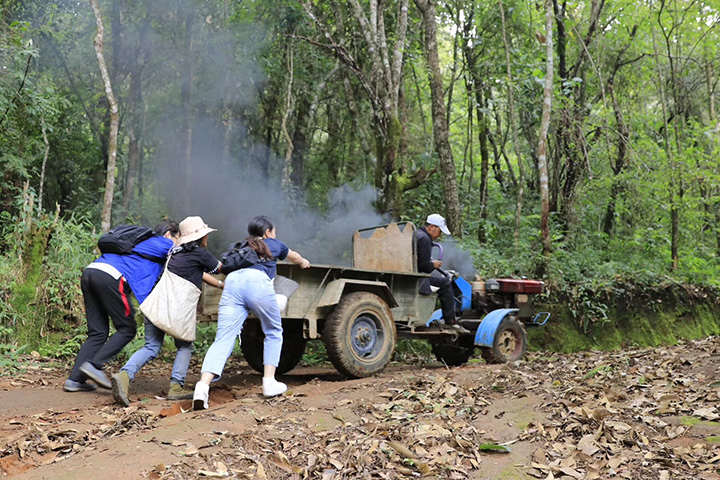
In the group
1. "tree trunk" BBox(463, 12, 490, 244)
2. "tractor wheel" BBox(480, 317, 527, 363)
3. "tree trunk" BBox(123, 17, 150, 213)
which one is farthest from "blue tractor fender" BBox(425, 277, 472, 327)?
"tree trunk" BBox(123, 17, 150, 213)

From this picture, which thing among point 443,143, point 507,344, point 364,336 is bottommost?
point 507,344

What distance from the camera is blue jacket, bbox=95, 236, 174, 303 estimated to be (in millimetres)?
6227

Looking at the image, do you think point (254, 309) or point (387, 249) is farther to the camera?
point (387, 249)

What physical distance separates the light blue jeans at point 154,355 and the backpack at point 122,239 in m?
0.75

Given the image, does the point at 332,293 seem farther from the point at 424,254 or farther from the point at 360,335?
the point at 424,254

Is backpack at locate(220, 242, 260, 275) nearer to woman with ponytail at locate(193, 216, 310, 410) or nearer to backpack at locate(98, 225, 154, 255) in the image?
woman with ponytail at locate(193, 216, 310, 410)

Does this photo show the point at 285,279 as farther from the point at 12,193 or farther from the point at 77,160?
the point at 77,160

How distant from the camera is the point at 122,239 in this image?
6230 millimetres

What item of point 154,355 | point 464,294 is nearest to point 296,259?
point 154,355

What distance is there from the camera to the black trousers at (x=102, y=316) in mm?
6074

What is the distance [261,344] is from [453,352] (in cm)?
325

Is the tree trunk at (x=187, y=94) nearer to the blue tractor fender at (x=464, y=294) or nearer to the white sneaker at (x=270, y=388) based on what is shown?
the blue tractor fender at (x=464, y=294)

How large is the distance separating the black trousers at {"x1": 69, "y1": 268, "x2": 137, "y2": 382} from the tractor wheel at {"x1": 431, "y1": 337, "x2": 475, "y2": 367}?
15.6ft

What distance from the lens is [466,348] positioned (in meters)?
9.38
